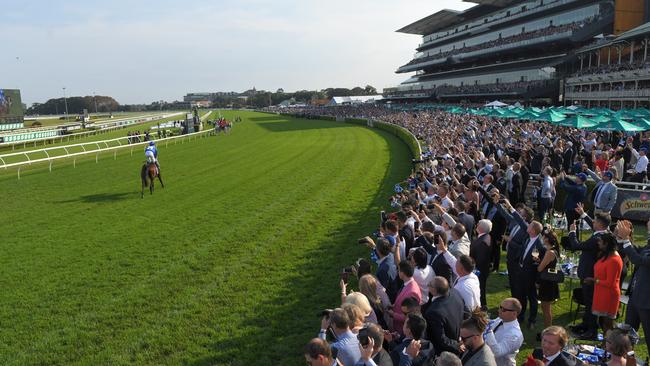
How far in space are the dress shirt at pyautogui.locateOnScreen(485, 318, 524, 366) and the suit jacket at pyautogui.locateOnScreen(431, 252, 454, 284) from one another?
123 centimetres

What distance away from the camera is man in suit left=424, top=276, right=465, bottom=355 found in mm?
3979

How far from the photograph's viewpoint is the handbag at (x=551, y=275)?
5480 millimetres

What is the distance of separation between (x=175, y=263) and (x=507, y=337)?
6.30m

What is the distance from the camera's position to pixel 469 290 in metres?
4.56

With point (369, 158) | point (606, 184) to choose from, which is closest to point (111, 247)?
point (606, 184)

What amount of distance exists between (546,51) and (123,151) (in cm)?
4672

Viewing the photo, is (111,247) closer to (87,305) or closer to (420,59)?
(87,305)

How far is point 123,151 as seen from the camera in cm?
2695

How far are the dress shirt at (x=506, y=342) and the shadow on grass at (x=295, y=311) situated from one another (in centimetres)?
229

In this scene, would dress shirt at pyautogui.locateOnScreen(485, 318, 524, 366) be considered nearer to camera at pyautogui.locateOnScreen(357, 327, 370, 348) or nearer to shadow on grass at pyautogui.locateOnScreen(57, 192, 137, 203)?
camera at pyautogui.locateOnScreen(357, 327, 370, 348)

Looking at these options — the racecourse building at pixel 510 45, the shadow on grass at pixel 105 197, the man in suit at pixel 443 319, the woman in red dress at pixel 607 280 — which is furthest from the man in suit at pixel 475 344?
the racecourse building at pixel 510 45

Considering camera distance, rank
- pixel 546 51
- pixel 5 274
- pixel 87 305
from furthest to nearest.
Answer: pixel 546 51 < pixel 5 274 < pixel 87 305

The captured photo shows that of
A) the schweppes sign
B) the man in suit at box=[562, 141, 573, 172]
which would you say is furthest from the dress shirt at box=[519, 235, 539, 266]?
the man in suit at box=[562, 141, 573, 172]

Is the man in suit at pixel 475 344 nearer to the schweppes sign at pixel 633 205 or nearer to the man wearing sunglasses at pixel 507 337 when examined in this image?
the man wearing sunglasses at pixel 507 337
